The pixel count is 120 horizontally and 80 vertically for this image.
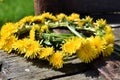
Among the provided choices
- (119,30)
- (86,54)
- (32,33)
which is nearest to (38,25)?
(32,33)

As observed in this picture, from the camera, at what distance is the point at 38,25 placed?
2979mm

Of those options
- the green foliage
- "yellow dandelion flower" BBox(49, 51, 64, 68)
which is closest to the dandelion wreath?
"yellow dandelion flower" BBox(49, 51, 64, 68)

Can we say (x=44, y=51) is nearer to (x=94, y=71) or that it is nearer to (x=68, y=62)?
(x=68, y=62)

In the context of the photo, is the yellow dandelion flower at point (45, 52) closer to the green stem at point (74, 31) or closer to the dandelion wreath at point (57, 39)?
the dandelion wreath at point (57, 39)

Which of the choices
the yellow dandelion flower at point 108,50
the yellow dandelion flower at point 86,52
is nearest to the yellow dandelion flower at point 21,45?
the yellow dandelion flower at point 86,52

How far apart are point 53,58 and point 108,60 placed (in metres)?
0.42

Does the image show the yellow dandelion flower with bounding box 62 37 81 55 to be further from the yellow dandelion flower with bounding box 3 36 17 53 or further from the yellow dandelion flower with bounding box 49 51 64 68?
the yellow dandelion flower with bounding box 3 36 17 53

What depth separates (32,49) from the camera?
8.48 feet

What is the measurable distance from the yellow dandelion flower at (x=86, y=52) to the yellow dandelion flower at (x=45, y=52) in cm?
19

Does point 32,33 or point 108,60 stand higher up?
point 32,33

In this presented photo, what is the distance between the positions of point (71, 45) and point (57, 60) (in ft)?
0.48

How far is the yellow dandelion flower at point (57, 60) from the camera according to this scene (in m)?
2.51

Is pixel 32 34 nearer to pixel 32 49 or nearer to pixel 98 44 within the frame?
pixel 32 49

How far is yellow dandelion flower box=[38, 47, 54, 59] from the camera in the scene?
2549 mm
